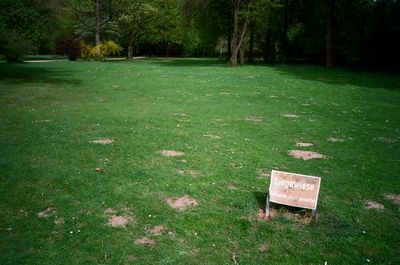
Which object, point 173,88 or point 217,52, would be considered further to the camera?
point 217,52

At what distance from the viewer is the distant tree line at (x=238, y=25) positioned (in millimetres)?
30938

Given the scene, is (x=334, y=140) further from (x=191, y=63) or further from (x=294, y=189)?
(x=191, y=63)

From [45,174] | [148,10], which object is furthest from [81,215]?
[148,10]

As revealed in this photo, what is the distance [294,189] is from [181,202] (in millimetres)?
2135

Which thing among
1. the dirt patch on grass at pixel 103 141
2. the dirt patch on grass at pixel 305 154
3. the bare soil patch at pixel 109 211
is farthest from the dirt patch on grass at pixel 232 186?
the dirt patch on grass at pixel 103 141

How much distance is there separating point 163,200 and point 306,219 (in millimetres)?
2670

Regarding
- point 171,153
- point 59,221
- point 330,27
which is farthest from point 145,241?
point 330,27

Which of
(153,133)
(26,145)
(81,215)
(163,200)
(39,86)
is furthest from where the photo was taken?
(39,86)

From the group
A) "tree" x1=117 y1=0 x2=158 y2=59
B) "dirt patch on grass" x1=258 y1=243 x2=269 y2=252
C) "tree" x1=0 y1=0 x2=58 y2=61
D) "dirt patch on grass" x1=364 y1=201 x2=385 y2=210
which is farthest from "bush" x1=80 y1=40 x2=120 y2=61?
"dirt patch on grass" x1=258 y1=243 x2=269 y2=252

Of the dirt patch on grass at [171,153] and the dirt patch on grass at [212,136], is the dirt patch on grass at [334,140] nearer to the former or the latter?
the dirt patch on grass at [212,136]

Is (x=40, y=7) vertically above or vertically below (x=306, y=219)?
above

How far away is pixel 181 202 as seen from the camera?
729cm

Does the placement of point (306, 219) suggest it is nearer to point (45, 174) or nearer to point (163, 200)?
point (163, 200)

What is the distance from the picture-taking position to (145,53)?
83625mm
